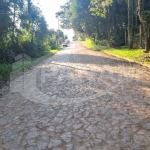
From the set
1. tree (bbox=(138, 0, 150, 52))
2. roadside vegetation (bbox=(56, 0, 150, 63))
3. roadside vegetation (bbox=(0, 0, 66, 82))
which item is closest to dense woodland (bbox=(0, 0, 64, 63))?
roadside vegetation (bbox=(0, 0, 66, 82))

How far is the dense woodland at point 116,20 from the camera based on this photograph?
17.8 metres

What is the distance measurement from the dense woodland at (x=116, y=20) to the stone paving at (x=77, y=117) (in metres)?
11.2

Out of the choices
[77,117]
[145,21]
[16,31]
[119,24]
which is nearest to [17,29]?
[16,31]

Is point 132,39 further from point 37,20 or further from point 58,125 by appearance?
point 58,125

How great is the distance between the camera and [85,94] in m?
6.96

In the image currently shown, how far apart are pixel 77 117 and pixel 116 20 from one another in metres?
29.0

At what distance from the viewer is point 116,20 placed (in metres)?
31.8

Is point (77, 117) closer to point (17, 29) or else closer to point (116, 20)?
point (17, 29)

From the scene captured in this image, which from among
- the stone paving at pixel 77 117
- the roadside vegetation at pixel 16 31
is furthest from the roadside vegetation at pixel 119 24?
the roadside vegetation at pixel 16 31

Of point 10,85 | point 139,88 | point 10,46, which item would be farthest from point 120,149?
point 10,46

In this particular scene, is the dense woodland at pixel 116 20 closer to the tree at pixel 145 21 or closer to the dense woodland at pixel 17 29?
the tree at pixel 145 21

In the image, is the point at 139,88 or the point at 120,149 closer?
the point at 120,149

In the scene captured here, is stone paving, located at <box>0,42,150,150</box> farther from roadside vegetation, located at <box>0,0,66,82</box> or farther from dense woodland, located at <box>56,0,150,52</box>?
dense woodland, located at <box>56,0,150,52</box>

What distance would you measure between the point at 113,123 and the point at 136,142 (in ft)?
2.90
